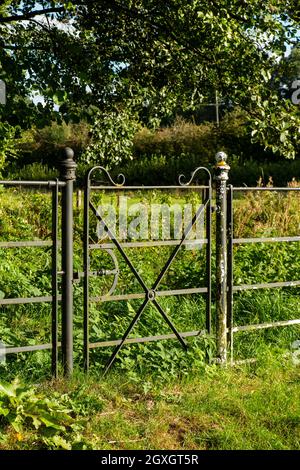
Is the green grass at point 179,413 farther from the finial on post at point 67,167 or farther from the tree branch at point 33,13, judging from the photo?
the tree branch at point 33,13

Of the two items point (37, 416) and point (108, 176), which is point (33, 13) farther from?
point (37, 416)

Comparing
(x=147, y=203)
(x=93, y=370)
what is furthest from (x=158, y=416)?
(x=147, y=203)

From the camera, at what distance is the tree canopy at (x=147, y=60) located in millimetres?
8477

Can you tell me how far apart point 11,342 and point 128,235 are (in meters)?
4.07

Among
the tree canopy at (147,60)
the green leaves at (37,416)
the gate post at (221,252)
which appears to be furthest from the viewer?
the tree canopy at (147,60)

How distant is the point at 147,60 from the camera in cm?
1051

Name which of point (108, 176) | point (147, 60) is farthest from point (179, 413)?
point (147, 60)

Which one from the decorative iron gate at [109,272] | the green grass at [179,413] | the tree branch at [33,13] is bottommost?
the green grass at [179,413]

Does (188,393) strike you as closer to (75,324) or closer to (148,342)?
(148,342)

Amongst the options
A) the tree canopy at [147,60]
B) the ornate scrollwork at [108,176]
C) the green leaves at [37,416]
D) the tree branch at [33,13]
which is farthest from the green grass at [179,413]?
the tree branch at [33,13]

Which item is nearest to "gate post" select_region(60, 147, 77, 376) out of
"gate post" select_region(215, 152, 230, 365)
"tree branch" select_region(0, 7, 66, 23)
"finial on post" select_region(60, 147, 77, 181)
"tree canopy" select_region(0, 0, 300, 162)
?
"finial on post" select_region(60, 147, 77, 181)

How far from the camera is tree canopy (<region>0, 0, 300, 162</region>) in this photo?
27.8 ft

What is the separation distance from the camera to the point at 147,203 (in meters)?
10.1

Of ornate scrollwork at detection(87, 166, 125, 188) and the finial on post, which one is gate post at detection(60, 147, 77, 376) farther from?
ornate scrollwork at detection(87, 166, 125, 188)
